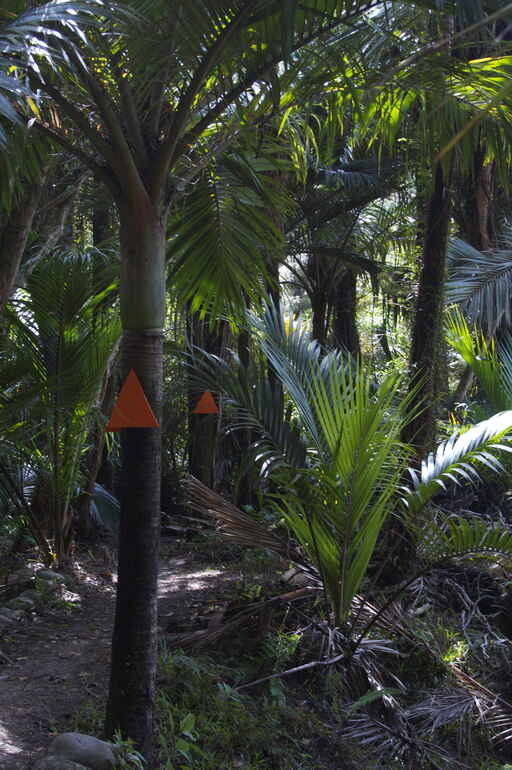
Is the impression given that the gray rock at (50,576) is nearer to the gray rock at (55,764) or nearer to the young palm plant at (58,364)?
the young palm plant at (58,364)

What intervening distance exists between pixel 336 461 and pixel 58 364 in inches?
94.9

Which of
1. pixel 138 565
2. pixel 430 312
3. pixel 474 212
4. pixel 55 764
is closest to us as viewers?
pixel 55 764

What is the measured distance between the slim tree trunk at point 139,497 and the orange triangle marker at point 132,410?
0.09 m

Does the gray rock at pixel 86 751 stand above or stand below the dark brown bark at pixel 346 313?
below

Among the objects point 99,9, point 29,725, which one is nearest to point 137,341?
point 99,9

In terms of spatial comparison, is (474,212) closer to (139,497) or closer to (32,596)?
(32,596)

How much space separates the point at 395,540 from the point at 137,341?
3583 millimetres

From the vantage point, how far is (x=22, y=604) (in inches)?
215

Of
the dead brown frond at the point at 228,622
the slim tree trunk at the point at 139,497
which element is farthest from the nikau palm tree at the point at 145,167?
the dead brown frond at the point at 228,622

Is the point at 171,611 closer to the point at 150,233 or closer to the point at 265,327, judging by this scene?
the point at 265,327

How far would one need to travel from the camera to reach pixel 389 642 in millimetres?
5113

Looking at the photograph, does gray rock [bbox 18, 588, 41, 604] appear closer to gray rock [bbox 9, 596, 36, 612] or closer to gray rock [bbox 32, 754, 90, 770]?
gray rock [bbox 9, 596, 36, 612]

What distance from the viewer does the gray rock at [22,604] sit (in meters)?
5.43

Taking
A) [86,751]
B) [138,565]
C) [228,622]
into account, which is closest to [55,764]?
[86,751]
